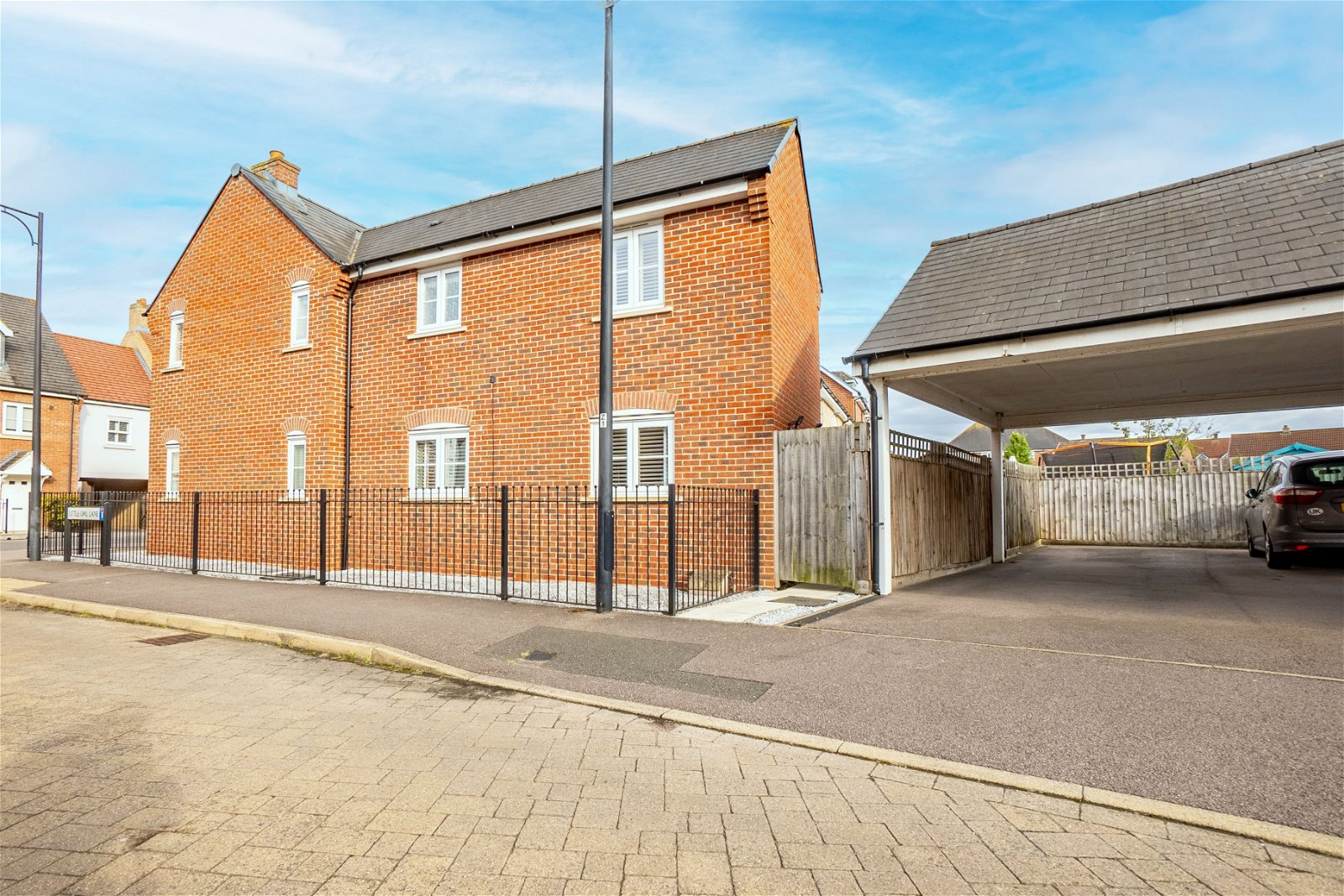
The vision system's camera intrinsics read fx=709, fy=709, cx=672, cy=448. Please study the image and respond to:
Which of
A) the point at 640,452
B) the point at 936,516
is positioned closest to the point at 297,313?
the point at 640,452

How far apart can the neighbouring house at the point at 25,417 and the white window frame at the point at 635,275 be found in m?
27.9

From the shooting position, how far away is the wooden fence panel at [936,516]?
9883 mm

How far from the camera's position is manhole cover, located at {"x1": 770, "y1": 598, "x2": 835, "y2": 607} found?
8.40m

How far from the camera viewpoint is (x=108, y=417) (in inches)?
1249

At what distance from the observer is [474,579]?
11.3 metres

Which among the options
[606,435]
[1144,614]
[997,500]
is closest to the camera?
[1144,614]

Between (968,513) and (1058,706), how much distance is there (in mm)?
9299

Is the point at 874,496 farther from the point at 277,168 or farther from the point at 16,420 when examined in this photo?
the point at 16,420

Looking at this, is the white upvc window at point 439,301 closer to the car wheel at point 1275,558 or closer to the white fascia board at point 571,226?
the white fascia board at point 571,226

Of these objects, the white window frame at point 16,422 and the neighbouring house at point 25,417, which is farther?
the white window frame at point 16,422

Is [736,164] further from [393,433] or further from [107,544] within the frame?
[107,544]

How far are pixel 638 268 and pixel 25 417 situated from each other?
3208 cm

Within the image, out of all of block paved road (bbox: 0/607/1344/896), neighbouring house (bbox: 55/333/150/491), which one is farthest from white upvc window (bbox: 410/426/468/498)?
neighbouring house (bbox: 55/333/150/491)

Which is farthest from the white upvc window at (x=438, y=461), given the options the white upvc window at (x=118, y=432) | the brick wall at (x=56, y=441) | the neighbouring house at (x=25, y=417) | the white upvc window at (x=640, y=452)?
the white upvc window at (x=118, y=432)
